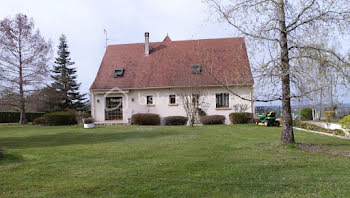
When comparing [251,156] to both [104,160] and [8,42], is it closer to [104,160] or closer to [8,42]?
[104,160]

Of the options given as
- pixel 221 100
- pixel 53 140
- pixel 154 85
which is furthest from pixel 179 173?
pixel 154 85

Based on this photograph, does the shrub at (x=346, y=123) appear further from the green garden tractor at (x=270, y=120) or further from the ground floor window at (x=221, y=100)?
the ground floor window at (x=221, y=100)

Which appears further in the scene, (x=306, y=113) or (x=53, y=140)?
(x=306, y=113)

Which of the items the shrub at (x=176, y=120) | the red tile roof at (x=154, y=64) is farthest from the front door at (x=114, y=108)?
the shrub at (x=176, y=120)

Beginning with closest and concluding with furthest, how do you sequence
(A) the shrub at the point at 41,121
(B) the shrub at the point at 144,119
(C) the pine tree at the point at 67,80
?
1. (B) the shrub at the point at 144,119
2. (A) the shrub at the point at 41,121
3. (C) the pine tree at the point at 67,80

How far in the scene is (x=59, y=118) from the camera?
2116 cm

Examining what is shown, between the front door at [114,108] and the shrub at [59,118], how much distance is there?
279 cm

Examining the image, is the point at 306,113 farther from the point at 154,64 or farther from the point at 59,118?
the point at 59,118

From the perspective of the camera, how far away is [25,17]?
24062 millimetres

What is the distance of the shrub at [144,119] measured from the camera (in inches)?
772

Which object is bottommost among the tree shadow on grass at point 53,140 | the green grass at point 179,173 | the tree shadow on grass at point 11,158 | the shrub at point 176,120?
the green grass at point 179,173

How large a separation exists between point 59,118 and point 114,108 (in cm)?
426

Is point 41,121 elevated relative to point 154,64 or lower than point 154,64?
lower

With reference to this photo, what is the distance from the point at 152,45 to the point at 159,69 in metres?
3.52
